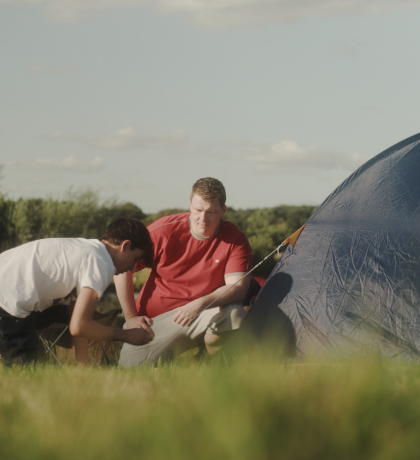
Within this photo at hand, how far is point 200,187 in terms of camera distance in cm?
407

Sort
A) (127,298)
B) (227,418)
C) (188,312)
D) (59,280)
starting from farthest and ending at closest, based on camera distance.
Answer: (127,298) → (188,312) → (59,280) → (227,418)

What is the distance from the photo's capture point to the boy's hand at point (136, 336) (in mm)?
3542

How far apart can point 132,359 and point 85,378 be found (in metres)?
1.71

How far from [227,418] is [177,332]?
7.92 ft

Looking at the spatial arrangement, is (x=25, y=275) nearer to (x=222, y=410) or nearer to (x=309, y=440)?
(x=222, y=410)

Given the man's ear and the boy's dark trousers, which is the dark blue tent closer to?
the man's ear

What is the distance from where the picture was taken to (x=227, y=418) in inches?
65.7

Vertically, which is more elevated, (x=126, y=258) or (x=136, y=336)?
(x=126, y=258)

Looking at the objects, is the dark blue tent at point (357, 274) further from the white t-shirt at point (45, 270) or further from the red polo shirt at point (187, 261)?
the white t-shirt at point (45, 270)

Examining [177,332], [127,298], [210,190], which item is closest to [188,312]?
[177,332]

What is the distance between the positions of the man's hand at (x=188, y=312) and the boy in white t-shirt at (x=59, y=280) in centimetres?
49

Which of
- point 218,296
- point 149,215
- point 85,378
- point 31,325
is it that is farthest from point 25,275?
point 149,215

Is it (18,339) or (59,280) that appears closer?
(59,280)

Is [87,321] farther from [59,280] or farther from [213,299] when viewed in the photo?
[213,299]
